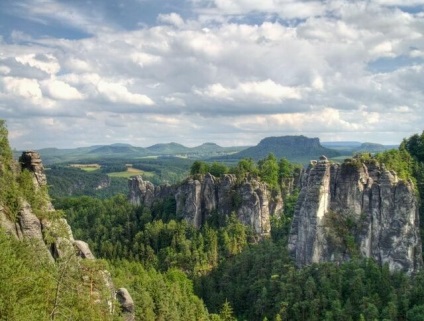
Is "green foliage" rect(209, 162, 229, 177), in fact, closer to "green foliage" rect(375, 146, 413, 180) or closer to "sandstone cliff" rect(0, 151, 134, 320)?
"green foliage" rect(375, 146, 413, 180)

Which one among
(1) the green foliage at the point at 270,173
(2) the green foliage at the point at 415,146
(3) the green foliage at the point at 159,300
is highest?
(2) the green foliage at the point at 415,146

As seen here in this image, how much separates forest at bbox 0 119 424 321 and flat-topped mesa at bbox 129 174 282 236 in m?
1.90

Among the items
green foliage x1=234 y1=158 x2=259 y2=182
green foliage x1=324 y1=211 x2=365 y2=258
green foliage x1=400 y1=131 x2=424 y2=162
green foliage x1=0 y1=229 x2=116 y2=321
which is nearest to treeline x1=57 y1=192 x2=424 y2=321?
green foliage x1=324 y1=211 x2=365 y2=258

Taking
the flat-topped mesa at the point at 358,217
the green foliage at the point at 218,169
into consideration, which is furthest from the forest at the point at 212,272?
the flat-topped mesa at the point at 358,217

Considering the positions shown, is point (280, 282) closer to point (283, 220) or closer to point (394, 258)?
point (394, 258)

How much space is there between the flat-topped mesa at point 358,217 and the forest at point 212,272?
2472 mm

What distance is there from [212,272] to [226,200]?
56.0ft

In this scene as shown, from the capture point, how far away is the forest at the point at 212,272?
31656 mm

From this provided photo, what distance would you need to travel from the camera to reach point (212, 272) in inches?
3346

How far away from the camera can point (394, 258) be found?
65.8 meters

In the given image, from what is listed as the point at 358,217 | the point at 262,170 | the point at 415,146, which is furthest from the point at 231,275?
the point at 415,146

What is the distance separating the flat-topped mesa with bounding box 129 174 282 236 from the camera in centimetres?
9331

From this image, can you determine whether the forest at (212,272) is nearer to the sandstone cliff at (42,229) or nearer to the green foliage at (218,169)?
the green foliage at (218,169)

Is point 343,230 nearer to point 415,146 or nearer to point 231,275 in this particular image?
point 231,275
